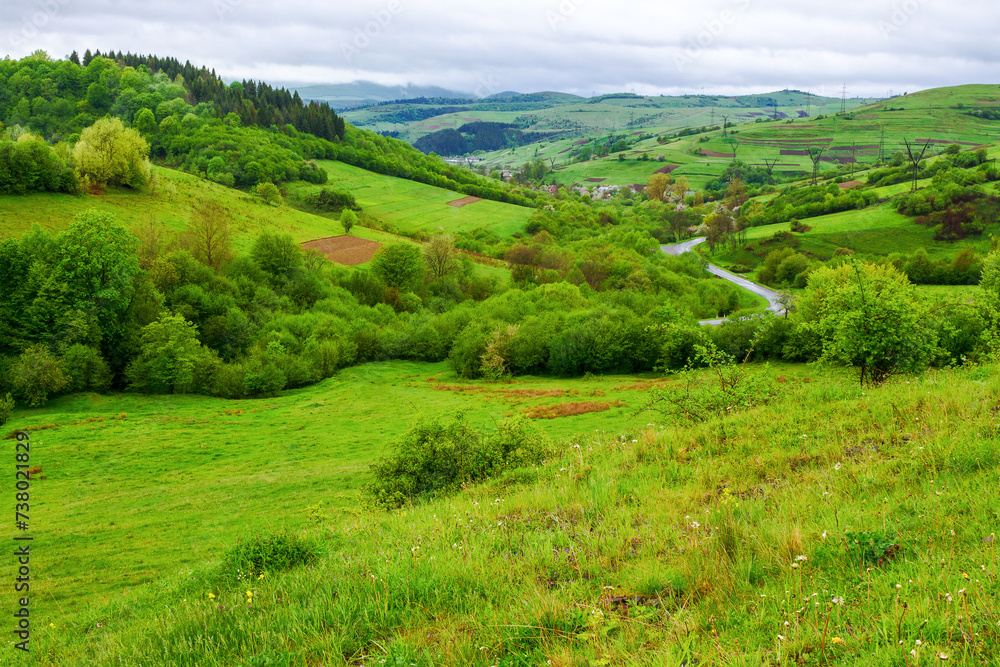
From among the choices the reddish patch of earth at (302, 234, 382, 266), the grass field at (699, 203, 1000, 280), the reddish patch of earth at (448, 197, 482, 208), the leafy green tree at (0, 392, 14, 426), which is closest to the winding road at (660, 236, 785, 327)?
the grass field at (699, 203, 1000, 280)

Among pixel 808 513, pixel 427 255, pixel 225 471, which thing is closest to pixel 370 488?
pixel 808 513

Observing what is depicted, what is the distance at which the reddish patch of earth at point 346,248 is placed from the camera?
97.1 m

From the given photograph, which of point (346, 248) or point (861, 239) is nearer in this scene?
point (346, 248)

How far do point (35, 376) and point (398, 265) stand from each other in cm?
5194

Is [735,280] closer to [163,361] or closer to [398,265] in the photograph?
[398,265]

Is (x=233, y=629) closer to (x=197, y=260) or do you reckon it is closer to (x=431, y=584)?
(x=431, y=584)

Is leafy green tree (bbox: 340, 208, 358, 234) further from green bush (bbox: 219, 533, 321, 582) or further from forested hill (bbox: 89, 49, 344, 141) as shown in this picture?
green bush (bbox: 219, 533, 321, 582)

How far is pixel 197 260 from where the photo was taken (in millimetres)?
74812

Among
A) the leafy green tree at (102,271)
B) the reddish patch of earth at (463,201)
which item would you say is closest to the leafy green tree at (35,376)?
the leafy green tree at (102,271)

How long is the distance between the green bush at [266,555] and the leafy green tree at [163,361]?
190ft

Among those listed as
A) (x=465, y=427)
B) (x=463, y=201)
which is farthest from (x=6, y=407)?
(x=463, y=201)

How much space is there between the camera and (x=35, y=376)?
51656mm

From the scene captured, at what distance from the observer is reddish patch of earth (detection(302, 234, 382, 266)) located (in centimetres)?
9712

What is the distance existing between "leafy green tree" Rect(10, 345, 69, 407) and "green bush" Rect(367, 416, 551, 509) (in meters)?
51.6
